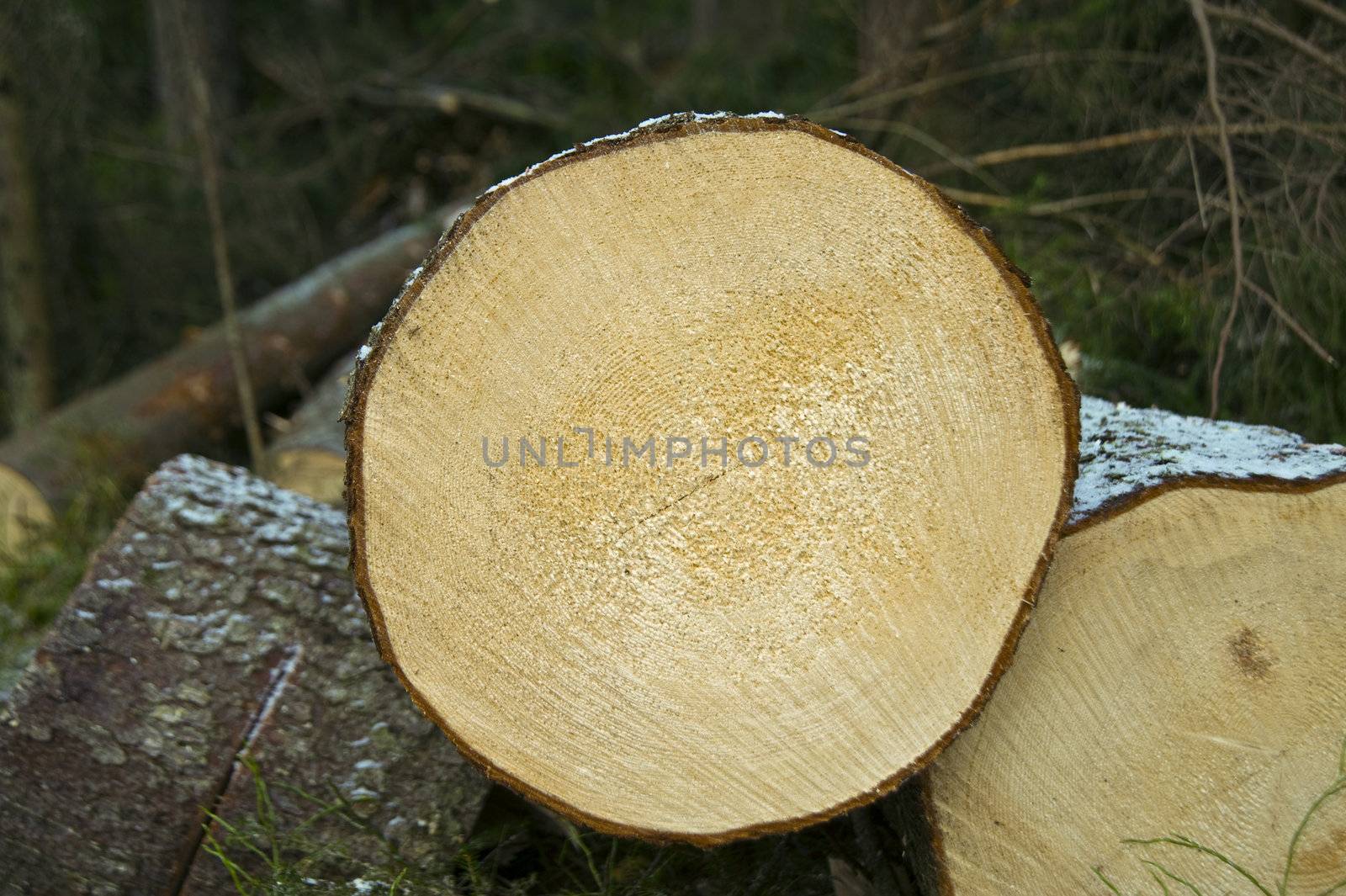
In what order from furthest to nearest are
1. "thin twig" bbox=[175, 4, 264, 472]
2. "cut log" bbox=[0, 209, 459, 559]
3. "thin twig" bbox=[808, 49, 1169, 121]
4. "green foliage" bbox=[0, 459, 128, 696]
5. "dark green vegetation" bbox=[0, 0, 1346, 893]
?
"thin twig" bbox=[175, 4, 264, 472] → "cut log" bbox=[0, 209, 459, 559] → "thin twig" bbox=[808, 49, 1169, 121] → "green foliage" bbox=[0, 459, 128, 696] → "dark green vegetation" bbox=[0, 0, 1346, 893]

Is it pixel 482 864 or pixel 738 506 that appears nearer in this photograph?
pixel 738 506

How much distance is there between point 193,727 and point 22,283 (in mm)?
3085

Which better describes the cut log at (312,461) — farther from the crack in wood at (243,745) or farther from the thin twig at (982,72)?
the thin twig at (982,72)

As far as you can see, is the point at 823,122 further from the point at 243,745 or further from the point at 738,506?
the point at 243,745

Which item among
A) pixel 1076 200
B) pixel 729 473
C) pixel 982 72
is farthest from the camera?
pixel 982 72

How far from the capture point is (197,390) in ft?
11.6

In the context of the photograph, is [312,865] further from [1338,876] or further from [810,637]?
[1338,876]

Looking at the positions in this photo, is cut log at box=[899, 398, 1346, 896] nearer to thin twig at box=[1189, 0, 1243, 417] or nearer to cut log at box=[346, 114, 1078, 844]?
cut log at box=[346, 114, 1078, 844]

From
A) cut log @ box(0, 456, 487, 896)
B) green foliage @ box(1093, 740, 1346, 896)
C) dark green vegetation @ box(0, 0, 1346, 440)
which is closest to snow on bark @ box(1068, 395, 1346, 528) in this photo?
green foliage @ box(1093, 740, 1346, 896)

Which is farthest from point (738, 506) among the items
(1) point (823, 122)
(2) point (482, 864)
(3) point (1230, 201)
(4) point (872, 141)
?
(4) point (872, 141)

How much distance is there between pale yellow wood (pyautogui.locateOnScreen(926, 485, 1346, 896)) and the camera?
56.1 inches

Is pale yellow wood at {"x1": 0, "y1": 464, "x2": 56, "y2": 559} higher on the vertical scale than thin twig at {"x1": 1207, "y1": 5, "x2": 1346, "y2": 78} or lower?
lower

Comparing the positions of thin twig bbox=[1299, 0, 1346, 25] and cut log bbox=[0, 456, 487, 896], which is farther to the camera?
Answer: thin twig bbox=[1299, 0, 1346, 25]

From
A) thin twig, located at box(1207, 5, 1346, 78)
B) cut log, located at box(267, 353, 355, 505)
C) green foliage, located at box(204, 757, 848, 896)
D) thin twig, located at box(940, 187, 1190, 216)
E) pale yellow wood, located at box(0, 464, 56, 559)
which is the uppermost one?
thin twig, located at box(1207, 5, 1346, 78)
